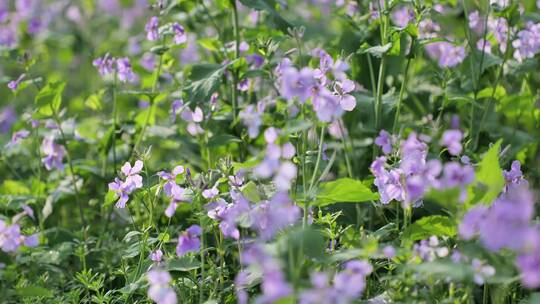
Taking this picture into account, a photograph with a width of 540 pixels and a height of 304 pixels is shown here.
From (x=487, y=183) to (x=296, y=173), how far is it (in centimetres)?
56

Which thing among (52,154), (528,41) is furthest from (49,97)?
(528,41)

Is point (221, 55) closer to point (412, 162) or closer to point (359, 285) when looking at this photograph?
point (412, 162)

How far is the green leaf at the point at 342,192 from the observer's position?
7.02ft

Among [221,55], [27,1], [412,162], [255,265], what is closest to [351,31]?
[221,55]

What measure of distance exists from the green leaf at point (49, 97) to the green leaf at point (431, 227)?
4.97 feet

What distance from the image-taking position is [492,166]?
75.8 inches

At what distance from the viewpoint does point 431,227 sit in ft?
7.00

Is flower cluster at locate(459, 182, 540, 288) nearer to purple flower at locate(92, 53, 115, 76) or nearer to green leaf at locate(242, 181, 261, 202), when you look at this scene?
green leaf at locate(242, 181, 261, 202)

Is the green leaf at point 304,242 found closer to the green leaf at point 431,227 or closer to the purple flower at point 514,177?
the green leaf at point 431,227

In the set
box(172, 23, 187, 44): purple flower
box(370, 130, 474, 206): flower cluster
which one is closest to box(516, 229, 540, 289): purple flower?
box(370, 130, 474, 206): flower cluster

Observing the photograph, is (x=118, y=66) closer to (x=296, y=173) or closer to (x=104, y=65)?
(x=104, y=65)

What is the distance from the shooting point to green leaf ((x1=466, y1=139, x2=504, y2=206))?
1.85 meters

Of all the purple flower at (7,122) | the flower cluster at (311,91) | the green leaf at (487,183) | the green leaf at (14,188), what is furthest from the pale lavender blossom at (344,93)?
the purple flower at (7,122)

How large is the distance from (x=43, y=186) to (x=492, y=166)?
6.80ft
